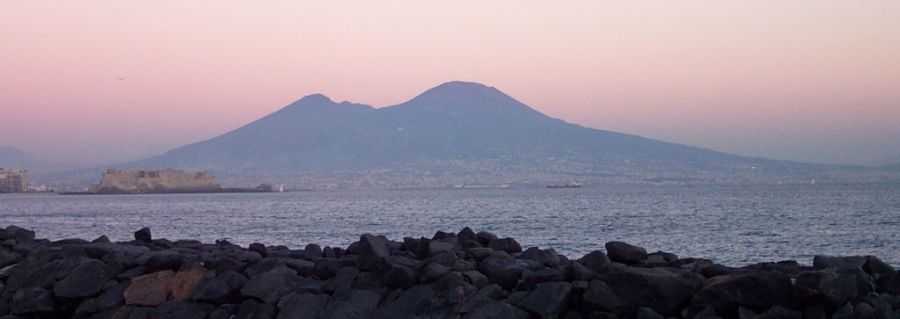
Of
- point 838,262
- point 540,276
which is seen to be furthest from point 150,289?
point 838,262

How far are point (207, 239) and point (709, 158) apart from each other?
149 m

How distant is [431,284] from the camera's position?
36.9 feet

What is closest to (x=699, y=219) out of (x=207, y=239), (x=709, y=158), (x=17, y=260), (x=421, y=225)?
(x=421, y=225)

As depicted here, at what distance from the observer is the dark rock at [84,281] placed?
43.2ft

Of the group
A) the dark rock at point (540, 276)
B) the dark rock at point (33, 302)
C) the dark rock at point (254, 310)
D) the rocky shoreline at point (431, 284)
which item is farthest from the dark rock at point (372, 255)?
the dark rock at point (33, 302)

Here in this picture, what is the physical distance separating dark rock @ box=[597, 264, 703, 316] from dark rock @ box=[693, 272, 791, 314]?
244 millimetres

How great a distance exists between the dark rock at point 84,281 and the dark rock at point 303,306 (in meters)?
2.62

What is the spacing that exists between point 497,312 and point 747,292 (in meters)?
2.14

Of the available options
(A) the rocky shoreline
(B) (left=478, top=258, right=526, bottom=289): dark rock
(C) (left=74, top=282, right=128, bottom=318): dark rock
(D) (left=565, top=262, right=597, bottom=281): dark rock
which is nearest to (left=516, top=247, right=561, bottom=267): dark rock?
(A) the rocky shoreline

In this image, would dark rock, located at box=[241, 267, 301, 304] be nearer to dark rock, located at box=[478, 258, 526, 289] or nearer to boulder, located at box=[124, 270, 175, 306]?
boulder, located at box=[124, 270, 175, 306]

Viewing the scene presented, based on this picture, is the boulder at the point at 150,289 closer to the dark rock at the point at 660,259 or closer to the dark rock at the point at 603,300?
the dark rock at the point at 603,300

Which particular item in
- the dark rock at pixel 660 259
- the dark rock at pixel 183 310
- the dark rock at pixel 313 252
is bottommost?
the dark rock at pixel 183 310

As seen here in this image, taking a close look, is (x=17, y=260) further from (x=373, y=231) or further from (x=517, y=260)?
(x=373, y=231)

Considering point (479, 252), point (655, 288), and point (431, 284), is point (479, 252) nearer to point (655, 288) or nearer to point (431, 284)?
point (431, 284)
